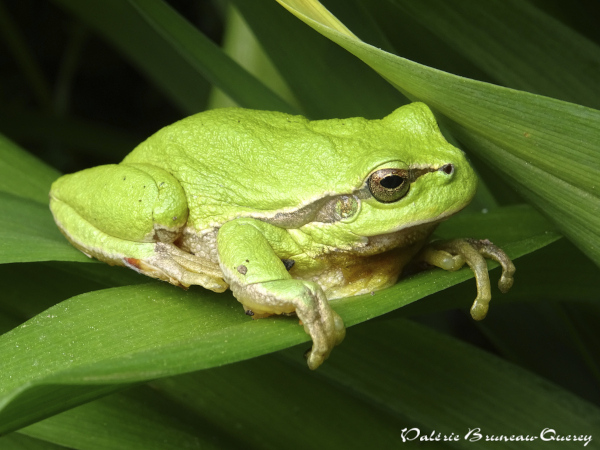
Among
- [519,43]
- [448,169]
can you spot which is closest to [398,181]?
[448,169]

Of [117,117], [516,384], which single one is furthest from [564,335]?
[117,117]

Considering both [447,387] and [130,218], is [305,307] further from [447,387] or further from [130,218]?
[130,218]

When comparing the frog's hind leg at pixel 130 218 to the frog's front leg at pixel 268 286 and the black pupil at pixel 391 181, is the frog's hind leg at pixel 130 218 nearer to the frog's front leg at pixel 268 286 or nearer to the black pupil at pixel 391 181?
the frog's front leg at pixel 268 286

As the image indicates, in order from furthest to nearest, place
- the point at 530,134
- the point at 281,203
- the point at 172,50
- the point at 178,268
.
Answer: the point at 172,50 → the point at 281,203 → the point at 178,268 → the point at 530,134

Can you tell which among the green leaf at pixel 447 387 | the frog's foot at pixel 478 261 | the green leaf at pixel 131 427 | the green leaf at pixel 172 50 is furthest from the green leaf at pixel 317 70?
the green leaf at pixel 131 427

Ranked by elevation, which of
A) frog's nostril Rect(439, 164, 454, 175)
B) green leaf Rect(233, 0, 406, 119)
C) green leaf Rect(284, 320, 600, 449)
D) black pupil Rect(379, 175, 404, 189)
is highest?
green leaf Rect(233, 0, 406, 119)

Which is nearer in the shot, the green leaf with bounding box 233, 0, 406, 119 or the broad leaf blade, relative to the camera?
the broad leaf blade

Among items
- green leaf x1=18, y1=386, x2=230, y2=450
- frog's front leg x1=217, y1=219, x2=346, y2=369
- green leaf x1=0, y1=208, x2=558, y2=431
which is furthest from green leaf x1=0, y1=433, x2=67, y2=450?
frog's front leg x1=217, y1=219, x2=346, y2=369

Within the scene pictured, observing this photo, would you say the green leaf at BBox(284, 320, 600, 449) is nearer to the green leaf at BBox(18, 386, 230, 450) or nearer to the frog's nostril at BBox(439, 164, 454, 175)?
the green leaf at BBox(18, 386, 230, 450)
